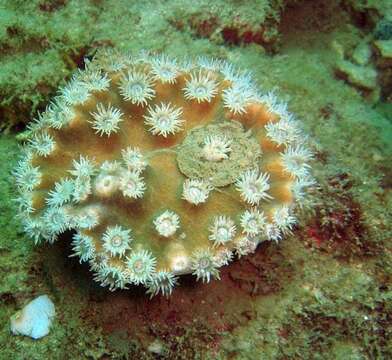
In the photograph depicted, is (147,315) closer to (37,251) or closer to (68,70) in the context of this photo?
(37,251)

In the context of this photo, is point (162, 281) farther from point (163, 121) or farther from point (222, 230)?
point (163, 121)

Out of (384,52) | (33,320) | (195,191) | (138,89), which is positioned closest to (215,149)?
(195,191)

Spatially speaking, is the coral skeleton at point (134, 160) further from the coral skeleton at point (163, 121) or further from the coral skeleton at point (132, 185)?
the coral skeleton at point (163, 121)

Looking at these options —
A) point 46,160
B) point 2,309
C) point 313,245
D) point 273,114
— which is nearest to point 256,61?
point 273,114

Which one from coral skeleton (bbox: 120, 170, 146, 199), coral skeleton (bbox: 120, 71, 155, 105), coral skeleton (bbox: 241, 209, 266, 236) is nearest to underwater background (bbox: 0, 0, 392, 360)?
coral skeleton (bbox: 241, 209, 266, 236)

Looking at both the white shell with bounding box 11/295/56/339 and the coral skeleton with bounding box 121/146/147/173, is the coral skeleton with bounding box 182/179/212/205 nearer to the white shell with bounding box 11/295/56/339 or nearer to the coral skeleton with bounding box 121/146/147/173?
the coral skeleton with bounding box 121/146/147/173
